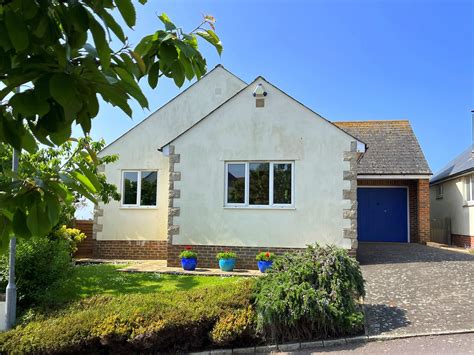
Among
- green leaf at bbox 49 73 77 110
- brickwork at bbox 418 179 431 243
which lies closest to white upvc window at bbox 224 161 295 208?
brickwork at bbox 418 179 431 243

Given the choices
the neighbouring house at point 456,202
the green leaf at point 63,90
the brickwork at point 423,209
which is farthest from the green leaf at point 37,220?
the neighbouring house at point 456,202

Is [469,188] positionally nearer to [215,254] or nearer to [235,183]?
[235,183]

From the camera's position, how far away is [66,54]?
134 centimetres

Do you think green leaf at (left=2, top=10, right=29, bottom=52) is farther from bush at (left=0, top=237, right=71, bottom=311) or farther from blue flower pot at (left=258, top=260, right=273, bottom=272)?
blue flower pot at (left=258, top=260, right=273, bottom=272)

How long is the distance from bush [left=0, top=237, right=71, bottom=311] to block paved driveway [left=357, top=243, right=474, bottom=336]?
18.9 feet

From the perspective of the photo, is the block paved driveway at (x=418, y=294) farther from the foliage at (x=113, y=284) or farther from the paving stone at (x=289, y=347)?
the foliage at (x=113, y=284)

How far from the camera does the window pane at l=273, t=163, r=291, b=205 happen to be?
12.4 metres

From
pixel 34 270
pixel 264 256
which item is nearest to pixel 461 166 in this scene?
pixel 264 256

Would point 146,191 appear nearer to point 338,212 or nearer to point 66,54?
point 338,212

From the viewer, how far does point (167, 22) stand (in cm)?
176

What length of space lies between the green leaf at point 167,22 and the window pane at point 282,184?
1072cm

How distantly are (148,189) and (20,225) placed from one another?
1403 centimetres

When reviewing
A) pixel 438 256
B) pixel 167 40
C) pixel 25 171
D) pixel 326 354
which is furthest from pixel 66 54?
pixel 438 256

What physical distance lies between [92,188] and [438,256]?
44.7 feet
